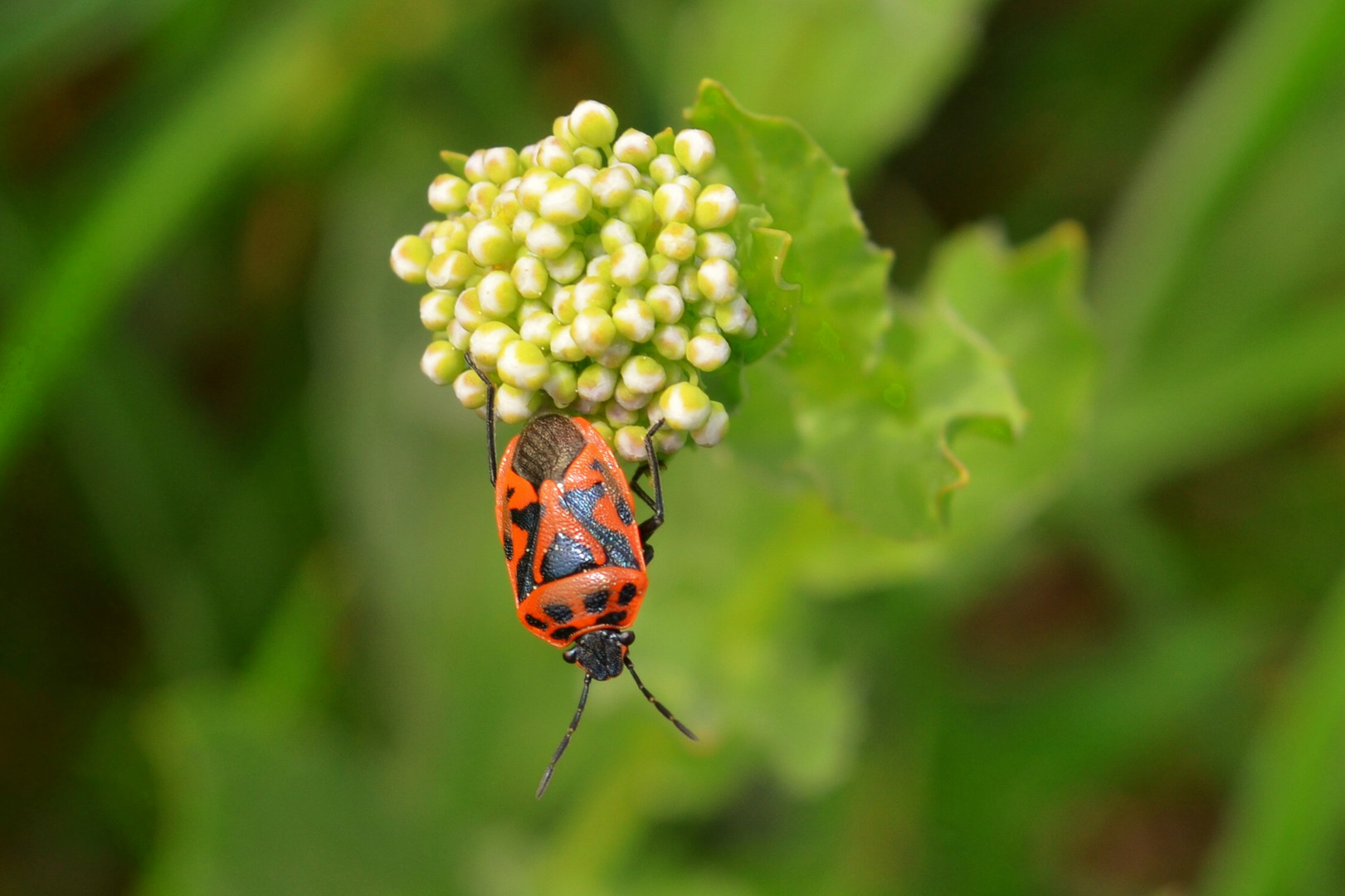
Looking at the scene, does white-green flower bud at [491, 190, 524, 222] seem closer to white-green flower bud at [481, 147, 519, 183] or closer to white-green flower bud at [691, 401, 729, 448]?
white-green flower bud at [481, 147, 519, 183]

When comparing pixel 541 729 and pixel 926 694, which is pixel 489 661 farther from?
pixel 926 694

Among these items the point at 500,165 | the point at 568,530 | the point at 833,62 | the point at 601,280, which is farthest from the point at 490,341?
the point at 833,62

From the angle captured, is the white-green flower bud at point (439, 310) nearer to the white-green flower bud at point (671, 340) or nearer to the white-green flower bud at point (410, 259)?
the white-green flower bud at point (410, 259)

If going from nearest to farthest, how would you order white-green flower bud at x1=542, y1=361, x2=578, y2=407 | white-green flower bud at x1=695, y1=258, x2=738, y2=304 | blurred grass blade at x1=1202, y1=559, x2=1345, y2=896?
white-green flower bud at x1=695, y1=258, x2=738, y2=304 < white-green flower bud at x1=542, y1=361, x2=578, y2=407 < blurred grass blade at x1=1202, y1=559, x2=1345, y2=896

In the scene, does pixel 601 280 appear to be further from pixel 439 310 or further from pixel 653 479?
pixel 653 479

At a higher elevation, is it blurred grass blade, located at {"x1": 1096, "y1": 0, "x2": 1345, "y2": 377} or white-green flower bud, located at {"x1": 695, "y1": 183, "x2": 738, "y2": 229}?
blurred grass blade, located at {"x1": 1096, "y1": 0, "x2": 1345, "y2": 377}

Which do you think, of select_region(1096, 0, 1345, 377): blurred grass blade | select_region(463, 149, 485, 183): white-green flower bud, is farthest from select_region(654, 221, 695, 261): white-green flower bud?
select_region(1096, 0, 1345, 377): blurred grass blade

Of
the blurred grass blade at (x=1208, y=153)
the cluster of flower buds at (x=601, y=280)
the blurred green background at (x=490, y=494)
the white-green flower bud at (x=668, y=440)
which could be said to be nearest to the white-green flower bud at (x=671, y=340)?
the cluster of flower buds at (x=601, y=280)

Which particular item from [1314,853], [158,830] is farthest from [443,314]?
[158,830]

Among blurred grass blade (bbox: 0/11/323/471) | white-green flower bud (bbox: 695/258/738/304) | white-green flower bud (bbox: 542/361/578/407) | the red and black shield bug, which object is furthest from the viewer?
blurred grass blade (bbox: 0/11/323/471)

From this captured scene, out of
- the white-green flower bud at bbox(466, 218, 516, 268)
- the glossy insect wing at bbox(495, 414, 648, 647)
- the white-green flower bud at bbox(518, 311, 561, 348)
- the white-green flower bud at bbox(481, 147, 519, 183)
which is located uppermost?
the white-green flower bud at bbox(481, 147, 519, 183)
